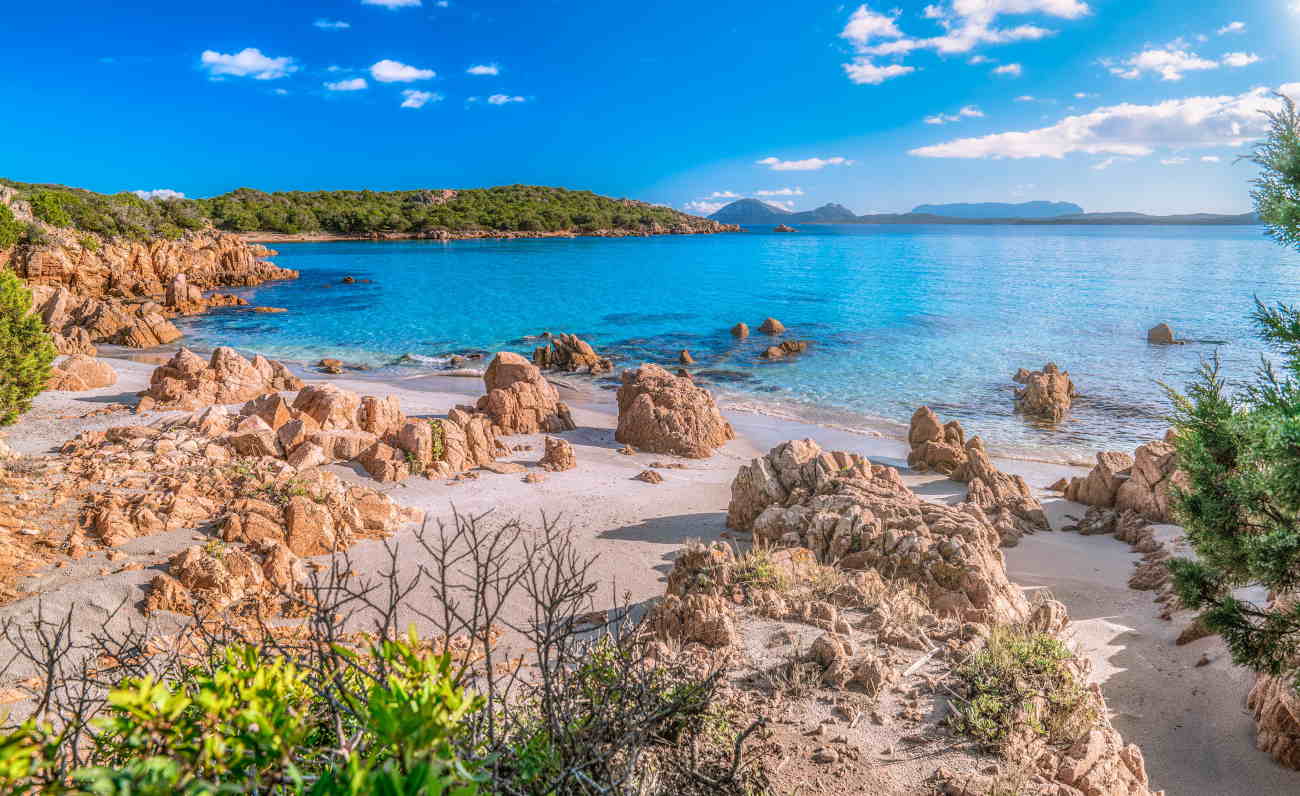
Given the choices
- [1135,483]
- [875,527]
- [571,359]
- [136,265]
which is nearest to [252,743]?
[875,527]

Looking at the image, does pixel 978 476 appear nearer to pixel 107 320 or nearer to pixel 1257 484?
pixel 1257 484

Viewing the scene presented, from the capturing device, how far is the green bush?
32.9 ft

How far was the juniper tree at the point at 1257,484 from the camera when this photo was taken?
4180 mm

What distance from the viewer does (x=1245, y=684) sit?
6.22 m

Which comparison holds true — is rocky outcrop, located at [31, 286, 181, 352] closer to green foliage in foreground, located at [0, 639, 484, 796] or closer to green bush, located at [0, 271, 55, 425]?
green bush, located at [0, 271, 55, 425]

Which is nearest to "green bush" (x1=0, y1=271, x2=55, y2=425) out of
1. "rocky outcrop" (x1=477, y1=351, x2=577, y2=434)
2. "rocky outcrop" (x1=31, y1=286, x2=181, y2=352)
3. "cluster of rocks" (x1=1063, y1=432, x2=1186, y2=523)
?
"rocky outcrop" (x1=477, y1=351, x2=577, y2=434)

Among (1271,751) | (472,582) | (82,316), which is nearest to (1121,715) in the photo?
(1271,751)

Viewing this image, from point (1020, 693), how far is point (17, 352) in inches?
534

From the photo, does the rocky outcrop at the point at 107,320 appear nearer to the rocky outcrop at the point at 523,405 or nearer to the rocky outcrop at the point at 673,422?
the rocky outcrop at the point at 523,405

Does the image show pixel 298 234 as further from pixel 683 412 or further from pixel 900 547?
pixel 900 547

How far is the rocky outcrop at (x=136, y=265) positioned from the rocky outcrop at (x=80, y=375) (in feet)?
74.5

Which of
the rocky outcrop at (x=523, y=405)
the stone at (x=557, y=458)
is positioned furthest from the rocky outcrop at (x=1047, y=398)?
the stone at (x=557, y=458)

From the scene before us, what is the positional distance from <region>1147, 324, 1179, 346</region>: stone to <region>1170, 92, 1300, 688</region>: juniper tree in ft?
98.7

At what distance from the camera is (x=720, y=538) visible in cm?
963
